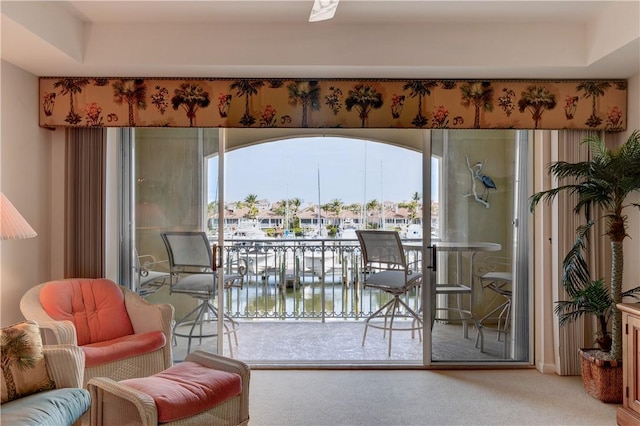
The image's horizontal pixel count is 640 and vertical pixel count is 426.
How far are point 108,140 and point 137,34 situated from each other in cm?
88

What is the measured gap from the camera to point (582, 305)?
2.72 m

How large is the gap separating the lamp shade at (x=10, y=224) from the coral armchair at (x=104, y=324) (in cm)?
53

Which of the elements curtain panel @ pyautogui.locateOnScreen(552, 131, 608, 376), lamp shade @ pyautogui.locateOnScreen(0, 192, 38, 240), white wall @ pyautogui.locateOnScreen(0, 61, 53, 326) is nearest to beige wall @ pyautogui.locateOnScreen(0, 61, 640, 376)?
white wall @ pyautogui.locateOnScreen(0, 61, 53, 326)

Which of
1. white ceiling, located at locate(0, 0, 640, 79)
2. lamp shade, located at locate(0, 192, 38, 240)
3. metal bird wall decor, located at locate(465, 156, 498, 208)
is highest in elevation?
white ceiling, located at locate(0, 0, 640, 79)

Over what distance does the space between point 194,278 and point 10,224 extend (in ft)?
4.72

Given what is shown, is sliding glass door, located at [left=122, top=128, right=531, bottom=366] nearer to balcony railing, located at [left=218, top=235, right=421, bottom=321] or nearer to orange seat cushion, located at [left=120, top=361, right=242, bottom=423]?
balcony railing, located at [left=218, top=235, right=421, bottom=321]

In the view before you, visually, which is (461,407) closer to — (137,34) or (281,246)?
(281,246)

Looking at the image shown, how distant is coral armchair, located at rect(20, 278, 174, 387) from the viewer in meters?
2.28

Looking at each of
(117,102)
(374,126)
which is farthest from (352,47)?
(117,102)

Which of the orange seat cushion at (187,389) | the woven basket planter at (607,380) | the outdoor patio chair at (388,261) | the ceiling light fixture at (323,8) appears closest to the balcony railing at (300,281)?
the outdoor patio chair at (388,261)

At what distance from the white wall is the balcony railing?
2227 mm

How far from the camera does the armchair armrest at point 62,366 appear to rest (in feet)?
6.07

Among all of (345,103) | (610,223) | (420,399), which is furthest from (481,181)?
(420,399)

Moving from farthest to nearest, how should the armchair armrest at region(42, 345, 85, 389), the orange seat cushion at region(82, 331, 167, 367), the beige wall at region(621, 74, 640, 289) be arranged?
1. the beige wall at region(621, 74, 640, 289)
2. the orange seat cushion at region(82, 331, 167, 367)
3. the armchair armrest at region(42, 345, 85, 389)
